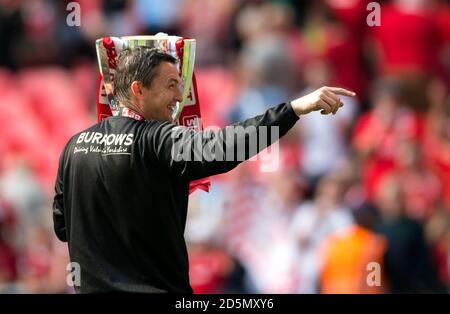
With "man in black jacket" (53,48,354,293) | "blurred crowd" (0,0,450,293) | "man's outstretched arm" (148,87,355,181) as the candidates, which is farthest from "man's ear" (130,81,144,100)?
"blurred crowd" (0,0,450,293)

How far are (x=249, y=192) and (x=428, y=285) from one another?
63.0 inches

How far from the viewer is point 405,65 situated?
1134 cm

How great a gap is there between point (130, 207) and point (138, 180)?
103 millimetres

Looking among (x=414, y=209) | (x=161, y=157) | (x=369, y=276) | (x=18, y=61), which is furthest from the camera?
(x=18, y=61)

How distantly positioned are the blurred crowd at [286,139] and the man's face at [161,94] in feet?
14.3

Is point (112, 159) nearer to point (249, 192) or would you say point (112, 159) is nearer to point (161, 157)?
point (161, 157)

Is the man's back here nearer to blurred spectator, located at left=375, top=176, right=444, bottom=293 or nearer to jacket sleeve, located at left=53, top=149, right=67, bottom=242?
jacket sleeve, located at left=53, top=149, right=67, bottom=242

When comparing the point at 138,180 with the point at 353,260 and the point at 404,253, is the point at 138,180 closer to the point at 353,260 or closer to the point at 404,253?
the point at 353,260

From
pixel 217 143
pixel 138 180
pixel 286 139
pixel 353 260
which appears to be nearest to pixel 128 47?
pixel 138 180

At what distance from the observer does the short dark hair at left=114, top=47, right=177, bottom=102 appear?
17.2 feet

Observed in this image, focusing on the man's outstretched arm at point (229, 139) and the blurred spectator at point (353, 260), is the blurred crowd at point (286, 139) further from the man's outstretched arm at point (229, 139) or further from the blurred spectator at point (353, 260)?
the man's outstretched arm at point (229, 139)

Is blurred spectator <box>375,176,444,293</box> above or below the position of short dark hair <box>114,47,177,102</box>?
below
